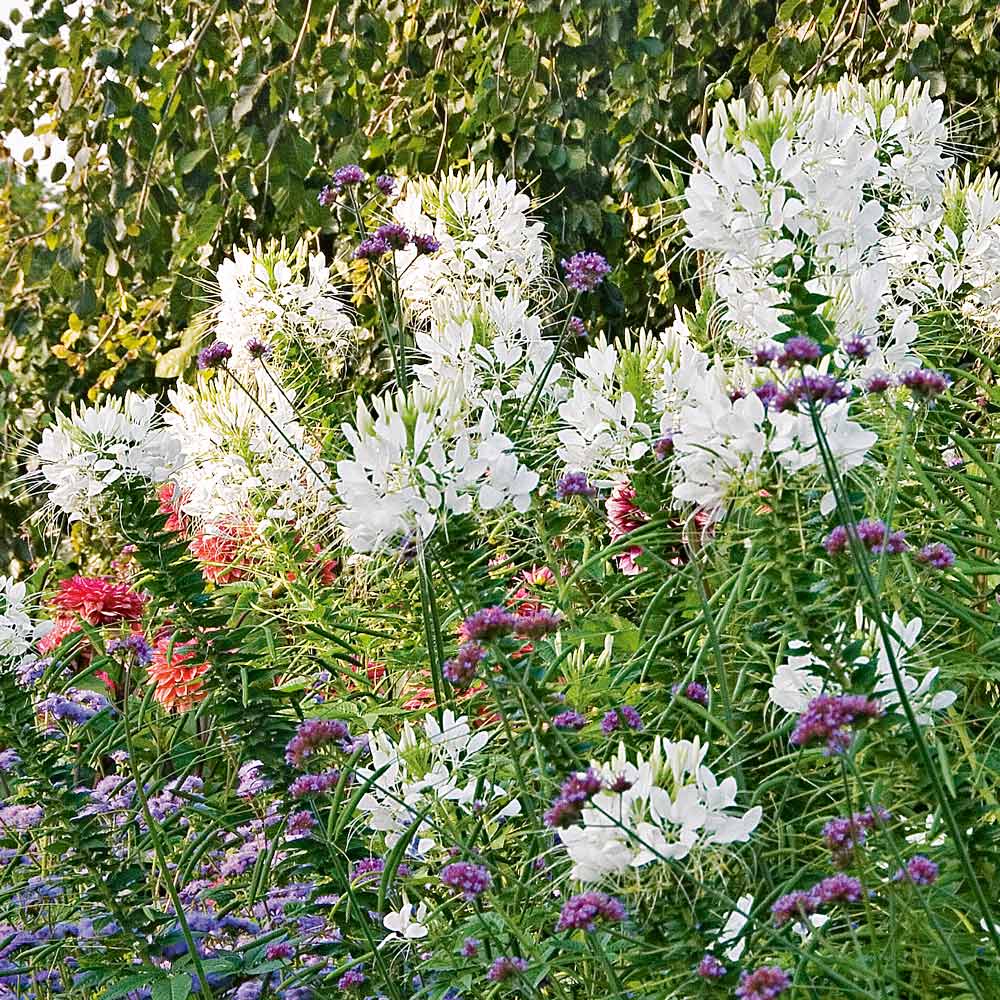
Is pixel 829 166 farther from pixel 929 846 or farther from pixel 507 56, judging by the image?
pixel 507 56

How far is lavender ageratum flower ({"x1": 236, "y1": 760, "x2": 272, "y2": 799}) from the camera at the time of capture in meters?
1.46

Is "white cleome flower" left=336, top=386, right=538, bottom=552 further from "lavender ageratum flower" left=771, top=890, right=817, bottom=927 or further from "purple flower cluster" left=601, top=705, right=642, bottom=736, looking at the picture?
"lavender ageratum flower" left=771, top=890, right=817, bottom=927

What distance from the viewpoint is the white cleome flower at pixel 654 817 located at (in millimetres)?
804

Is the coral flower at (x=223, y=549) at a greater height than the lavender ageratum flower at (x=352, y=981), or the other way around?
the coral flower at (x=223, y=549)

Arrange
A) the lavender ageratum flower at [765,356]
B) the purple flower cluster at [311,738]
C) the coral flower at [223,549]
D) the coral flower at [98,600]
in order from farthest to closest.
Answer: the coral flower at [98,600] → the coral flower at [223,549] → the purple flower cluster at [311,738] → the lavender ageratum flower at [765,356]

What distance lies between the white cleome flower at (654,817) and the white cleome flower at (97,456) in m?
0.74

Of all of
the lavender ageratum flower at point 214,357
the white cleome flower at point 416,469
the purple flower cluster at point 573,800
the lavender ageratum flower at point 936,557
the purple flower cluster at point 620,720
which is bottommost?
the purple flower cluster at point 573,800

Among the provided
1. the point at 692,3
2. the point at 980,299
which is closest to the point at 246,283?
the point at 980,299

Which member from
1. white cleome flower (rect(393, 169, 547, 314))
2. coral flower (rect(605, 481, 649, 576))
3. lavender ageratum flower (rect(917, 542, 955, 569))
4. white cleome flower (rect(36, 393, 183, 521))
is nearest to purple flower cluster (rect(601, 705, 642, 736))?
lavender ageratum flower (rect(917, 542, 955, 569))

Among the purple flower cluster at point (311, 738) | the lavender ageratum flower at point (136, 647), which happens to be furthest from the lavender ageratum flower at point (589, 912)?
the lavender ageratum flower at point (136, 647)

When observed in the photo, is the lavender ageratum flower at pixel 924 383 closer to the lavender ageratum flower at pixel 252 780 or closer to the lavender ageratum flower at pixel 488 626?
the lavender ageratum flower at pixel 488 626

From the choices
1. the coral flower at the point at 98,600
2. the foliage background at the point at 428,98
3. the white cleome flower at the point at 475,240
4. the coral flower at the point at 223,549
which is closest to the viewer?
the white cleome flower at the point at 475,240

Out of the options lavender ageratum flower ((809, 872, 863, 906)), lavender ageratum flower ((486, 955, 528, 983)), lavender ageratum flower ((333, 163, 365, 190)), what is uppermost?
lavender ageratum flower ((333, 163, 365, 190))

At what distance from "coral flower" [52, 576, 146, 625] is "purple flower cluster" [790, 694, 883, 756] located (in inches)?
56.2
